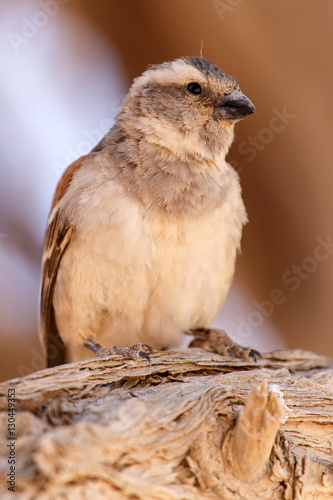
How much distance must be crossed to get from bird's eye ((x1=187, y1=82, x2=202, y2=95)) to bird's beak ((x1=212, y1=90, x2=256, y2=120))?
147 mm

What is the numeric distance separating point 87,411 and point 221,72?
2376 mm

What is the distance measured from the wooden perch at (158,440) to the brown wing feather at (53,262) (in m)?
1.17

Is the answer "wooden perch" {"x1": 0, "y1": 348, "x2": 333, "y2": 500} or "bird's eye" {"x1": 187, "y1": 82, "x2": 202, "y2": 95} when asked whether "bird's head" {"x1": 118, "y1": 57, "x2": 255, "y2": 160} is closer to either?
"bird's eye" {"x1": 187, "y1": 82, "x2": 202, "y2": 95}

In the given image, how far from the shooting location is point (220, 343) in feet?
12.1

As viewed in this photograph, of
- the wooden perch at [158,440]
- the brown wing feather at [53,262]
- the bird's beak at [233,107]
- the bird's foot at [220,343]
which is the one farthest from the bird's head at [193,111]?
the wooden perch at [158,440]

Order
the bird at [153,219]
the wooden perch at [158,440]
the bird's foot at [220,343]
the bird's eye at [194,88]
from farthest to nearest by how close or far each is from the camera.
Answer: the bird's eye at [194,88], the bird's foot at [220,343], the bird at [153,219], the wooden perch at [158,440]

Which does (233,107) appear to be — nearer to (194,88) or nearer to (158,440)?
(194,88)

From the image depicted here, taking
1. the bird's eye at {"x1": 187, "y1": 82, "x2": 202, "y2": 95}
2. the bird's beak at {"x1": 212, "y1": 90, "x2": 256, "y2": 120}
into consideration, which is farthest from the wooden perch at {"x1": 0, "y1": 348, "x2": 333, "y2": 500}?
the bird's eye at {"x1": 187, "y1": 82, "x2": 202, "y2": 95}

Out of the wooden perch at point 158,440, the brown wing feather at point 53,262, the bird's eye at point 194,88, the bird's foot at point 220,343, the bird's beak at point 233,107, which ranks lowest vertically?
the wooden perch at point 158,440

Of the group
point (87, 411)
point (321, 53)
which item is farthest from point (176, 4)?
point (87, 411)

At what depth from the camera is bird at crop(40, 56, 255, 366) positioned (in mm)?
3236

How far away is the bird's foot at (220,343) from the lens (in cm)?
340

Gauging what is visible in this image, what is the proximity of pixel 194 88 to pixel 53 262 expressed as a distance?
1492 mm

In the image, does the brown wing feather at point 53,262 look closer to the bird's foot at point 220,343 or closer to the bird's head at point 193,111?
the bird's head at point 193,111
